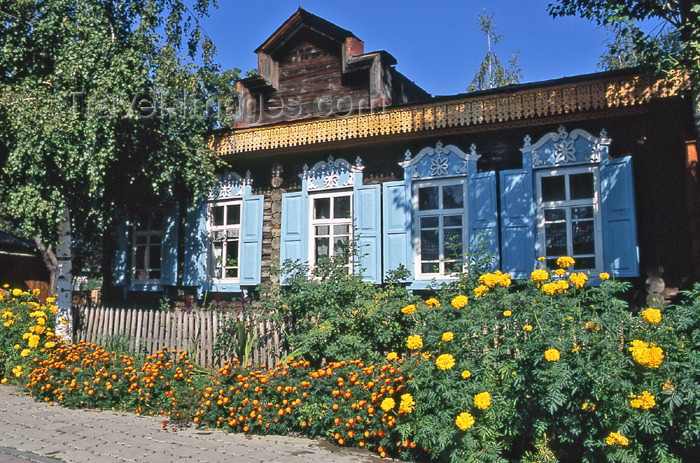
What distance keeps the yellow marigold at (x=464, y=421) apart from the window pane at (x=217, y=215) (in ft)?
30.0

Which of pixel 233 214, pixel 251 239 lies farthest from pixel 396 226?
pixel 233 214

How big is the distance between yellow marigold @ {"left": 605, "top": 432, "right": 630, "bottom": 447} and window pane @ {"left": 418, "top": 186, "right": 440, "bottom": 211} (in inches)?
268

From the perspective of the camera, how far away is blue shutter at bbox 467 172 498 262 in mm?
10047

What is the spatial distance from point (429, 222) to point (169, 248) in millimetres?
5605

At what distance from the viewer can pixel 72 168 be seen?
10.1 meters

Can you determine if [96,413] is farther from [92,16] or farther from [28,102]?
[92,16]

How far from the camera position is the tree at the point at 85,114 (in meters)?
10.0

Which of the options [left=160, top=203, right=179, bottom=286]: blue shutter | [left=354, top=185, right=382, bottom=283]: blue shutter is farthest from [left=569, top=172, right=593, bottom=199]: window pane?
[left=160, top=203, right=179, bottom=286]: blue shutter

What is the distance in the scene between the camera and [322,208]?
12.0m

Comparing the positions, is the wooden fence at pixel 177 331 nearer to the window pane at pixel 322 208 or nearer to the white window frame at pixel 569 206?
the window pane at pixel 322 208

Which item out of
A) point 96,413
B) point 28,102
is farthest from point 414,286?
point 28,102

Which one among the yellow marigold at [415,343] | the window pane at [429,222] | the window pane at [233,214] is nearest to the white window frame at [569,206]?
the window pane at [429,222]

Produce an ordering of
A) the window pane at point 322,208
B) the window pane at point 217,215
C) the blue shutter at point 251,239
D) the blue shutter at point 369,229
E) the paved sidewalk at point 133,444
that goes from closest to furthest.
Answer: the paved sidewalk at point 133,444 → the blue shutter at point 369,229 → the window pane at point 322,208 → the blue shutter at point 251,239 → the window pane at point 217,215

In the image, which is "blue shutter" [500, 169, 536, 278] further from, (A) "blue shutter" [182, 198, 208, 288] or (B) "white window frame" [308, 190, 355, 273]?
(A) "blue shutter" [182, 198, 208, 288]
